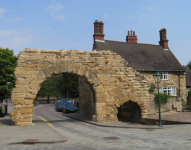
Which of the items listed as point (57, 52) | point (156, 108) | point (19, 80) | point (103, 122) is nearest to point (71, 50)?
point (57, 52)

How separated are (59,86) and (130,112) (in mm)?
39478

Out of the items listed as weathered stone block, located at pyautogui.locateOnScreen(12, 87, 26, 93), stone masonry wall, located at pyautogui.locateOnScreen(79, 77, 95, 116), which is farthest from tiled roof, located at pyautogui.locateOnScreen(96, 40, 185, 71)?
weathered stone block, located at pyautogui.locateOnScreen(12, 87, 26, 93)

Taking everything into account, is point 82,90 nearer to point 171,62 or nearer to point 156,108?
point 156,108

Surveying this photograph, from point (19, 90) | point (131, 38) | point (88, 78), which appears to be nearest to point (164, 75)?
point (131, 38)

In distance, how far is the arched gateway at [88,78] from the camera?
13.9 metres

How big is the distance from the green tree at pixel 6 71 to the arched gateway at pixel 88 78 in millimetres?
4810

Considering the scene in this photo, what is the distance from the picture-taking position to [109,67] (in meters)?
15.5

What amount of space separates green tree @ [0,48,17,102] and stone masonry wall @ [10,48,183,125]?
4.81 metres

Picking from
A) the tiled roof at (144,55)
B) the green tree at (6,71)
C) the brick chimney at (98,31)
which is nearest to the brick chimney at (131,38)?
the tiled roof at (144,55)

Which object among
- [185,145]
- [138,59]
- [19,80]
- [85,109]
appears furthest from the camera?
[138,59]

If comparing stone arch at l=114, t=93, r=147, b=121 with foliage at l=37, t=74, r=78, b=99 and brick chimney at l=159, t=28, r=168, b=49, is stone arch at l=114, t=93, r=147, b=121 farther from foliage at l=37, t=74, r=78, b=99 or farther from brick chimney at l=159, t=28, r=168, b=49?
foliage at l=37, t=74, r=78, b=99

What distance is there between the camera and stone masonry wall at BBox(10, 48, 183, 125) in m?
13.9

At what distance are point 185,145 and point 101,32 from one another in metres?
21.9

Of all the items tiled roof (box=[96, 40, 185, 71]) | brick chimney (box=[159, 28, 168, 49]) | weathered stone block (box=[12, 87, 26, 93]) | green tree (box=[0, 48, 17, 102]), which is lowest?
weathered stone block (box=[12, 87, 26, 93])
